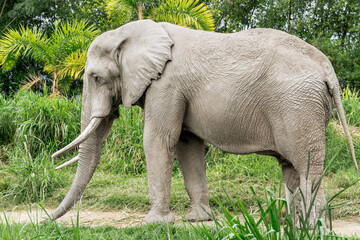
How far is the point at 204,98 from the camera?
149 inches

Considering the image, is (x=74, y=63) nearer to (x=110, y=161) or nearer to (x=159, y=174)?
(x=110, y=161)

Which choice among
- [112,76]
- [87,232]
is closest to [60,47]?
[112,76]

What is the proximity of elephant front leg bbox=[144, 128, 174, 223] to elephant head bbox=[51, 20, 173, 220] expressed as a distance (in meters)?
0.45

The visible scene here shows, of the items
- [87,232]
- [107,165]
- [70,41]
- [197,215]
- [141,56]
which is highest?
[141,56]

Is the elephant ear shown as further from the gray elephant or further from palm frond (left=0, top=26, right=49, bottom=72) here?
palm frond (left=0, top=26, right=49, bottom=72)

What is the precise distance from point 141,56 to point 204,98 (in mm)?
707

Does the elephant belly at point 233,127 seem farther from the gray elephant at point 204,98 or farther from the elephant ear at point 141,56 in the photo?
the elephant ear at point 141,56

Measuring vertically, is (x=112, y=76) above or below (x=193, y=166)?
above

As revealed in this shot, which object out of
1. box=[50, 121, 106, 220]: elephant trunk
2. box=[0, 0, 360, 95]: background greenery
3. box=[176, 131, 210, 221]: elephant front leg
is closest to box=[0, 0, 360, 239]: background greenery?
box=[176, 131, 210, 221]: elephant front leg

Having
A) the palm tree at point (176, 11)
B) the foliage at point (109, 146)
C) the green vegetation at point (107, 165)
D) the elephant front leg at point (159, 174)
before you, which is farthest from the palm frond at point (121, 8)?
the elephant front leg at point (159, 174)

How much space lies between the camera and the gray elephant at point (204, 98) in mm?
3357

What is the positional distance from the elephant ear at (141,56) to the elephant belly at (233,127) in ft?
1.58

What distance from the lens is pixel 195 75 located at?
381 cm

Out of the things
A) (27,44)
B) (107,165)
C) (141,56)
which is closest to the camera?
(141,56)
